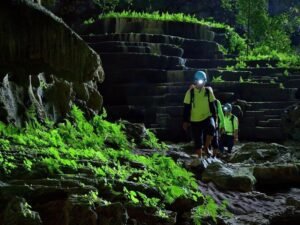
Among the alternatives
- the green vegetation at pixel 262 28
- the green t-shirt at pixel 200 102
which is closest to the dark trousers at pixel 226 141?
the green t-shirt at pixel 200 102

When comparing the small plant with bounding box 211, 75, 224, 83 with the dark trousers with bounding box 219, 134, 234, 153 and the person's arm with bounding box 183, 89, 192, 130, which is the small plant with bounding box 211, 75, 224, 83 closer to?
the dark trousers with bounding box 219, 134, 234, 153

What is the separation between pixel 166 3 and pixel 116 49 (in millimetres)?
19927

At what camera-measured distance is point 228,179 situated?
7.90 meters

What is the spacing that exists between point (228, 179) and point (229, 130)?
4.89 metres

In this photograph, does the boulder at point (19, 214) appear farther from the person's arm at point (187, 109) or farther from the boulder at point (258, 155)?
the boulder at point (258, 155)

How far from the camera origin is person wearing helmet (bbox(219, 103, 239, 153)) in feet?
41.7

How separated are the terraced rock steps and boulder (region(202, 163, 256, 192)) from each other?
8822 mm

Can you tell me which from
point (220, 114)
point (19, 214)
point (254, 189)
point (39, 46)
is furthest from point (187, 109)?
point (19, 214)

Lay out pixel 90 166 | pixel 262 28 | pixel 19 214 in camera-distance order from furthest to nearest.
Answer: pixel 262 28 → pixel 90 166 → pixel 19 214

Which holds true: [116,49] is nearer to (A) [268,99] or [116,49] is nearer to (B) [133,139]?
(A) [268,99]

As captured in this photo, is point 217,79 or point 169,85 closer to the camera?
point 169,85

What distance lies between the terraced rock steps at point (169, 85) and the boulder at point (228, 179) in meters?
Result: 8.82

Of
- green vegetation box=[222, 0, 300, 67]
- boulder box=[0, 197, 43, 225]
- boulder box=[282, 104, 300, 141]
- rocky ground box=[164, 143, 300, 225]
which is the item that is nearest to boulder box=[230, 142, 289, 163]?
rocky ground box=[164, 143, 300, 225]

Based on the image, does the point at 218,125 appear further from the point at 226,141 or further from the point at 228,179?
the point at 228,179
